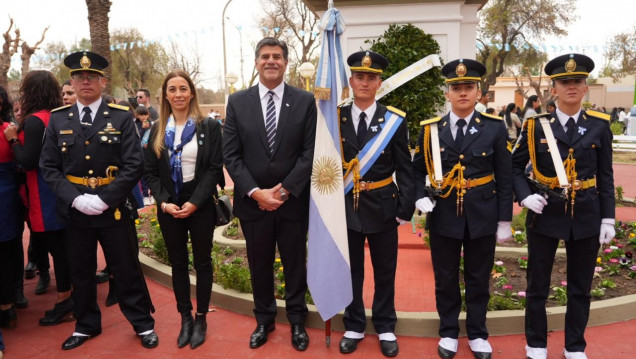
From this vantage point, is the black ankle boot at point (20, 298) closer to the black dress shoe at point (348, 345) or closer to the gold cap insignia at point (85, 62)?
the gold cap insignia at point (85, 62)

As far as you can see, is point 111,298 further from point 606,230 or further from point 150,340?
point 606,230

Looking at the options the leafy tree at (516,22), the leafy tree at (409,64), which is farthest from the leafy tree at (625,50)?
the leafy tree at (409,64)

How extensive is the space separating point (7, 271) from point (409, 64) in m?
5.89

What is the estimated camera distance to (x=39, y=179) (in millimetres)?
4312

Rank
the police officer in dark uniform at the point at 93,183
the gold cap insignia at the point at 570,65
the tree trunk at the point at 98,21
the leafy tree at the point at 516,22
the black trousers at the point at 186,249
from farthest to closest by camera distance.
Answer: the leafy tree at the point at 516,22, the tree trunk at the point at 98,21, the black trousers at the point at 186,249, the police officer in dark uniform at the point at 93,183, the gold cap insignia at the point at 570,65

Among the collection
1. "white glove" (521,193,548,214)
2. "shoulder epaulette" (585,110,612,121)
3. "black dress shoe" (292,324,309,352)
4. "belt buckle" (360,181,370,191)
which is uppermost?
"shoulder epaulette" (585,110,612,121)

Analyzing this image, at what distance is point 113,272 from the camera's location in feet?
13.3

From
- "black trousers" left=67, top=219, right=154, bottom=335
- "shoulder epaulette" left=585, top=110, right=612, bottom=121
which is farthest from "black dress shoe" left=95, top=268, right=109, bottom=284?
"shoulder epaulette" left=585, top=110, right=612, bottom=121

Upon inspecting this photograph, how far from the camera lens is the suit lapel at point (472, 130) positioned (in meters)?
3.50

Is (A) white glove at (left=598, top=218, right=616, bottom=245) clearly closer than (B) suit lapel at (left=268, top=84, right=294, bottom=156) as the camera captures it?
Yes

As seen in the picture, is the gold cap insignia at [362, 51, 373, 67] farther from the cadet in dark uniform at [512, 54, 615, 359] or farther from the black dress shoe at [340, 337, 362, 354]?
the black dress shoe at [340, 337, 362, 354]

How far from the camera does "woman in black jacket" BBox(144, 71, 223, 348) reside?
3.85 metres

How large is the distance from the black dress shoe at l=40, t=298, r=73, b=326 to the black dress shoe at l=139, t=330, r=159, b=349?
980mm

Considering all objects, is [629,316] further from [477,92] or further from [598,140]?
[477,92]
